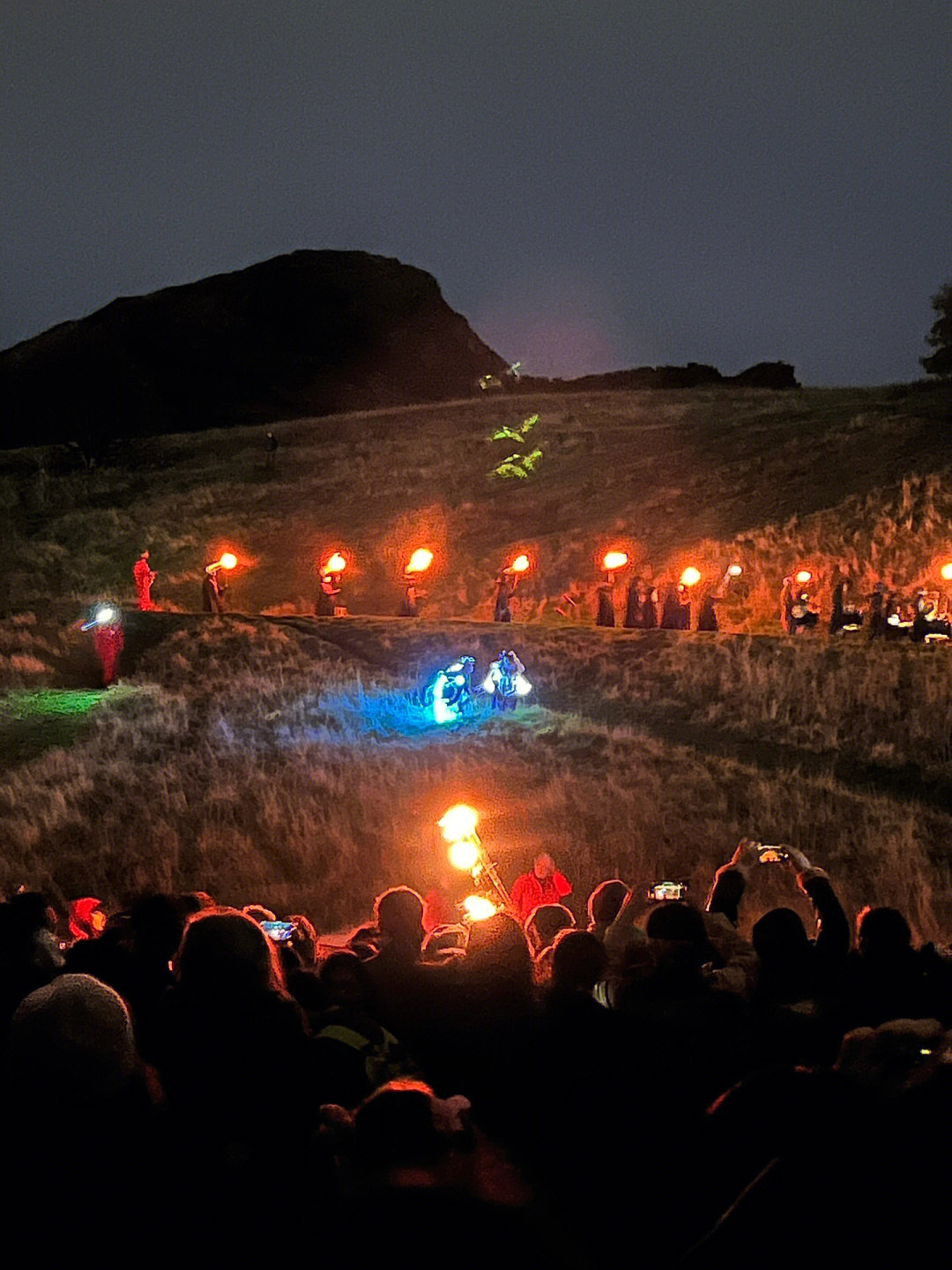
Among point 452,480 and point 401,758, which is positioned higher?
point 452,480

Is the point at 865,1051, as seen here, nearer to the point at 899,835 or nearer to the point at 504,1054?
the point at 504,1054

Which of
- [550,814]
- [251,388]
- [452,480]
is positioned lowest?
[550,814]

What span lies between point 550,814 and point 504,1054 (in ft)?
28.8

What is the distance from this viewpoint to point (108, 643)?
19.7 meters

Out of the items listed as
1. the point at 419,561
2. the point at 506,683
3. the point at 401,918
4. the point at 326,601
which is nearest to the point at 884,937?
the point at 401,918

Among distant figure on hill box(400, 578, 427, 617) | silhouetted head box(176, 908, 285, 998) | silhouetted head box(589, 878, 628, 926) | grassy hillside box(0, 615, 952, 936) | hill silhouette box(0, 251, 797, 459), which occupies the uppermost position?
hill silhouette box(0, 251, 797, 459)

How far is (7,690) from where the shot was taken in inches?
720

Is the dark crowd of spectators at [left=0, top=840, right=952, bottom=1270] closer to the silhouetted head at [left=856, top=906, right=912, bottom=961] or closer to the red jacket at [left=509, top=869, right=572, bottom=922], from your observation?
the silhouetted head at [left=856, top=906, right=912, bottom=961]

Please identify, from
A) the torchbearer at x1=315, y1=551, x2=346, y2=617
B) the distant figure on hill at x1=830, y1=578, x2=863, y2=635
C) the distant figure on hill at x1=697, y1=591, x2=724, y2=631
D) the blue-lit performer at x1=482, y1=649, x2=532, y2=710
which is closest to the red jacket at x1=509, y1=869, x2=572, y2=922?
the blue-lit performer at x1=482, y1=649, x2=532, y2=710

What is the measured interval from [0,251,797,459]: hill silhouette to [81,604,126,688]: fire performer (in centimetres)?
6886

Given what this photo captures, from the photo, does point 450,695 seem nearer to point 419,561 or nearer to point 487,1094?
point 419,561

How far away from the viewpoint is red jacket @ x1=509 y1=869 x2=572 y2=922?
8594mm

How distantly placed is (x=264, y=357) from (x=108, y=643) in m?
121

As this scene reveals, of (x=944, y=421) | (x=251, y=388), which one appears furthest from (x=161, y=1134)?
(x=251, y=388)
